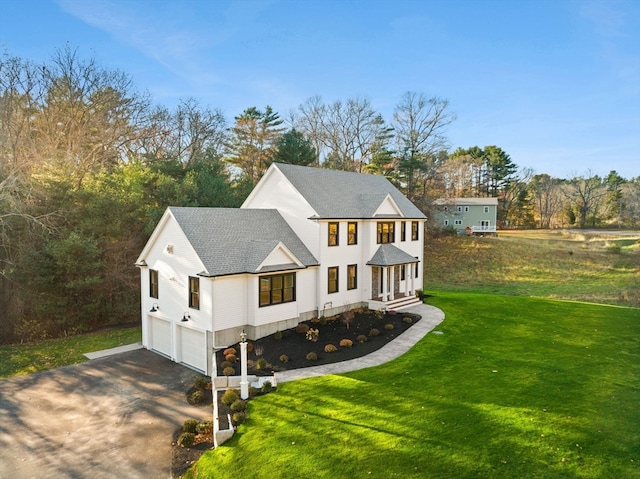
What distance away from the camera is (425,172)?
1946 inches

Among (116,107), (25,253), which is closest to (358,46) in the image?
(116,107)

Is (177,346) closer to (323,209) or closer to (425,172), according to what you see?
(323,209)

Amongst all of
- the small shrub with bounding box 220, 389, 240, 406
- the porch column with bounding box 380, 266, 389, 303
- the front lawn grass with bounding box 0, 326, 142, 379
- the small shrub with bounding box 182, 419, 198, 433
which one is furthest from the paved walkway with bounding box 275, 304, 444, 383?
the front lawn grass with bounding box 0, 326, 142, 379

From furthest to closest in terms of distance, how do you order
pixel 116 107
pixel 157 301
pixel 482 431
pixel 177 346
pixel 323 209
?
1. pixel 116 107
2. pixel 323 209
3. pixel 157 301
4. pixel 177 346
5. pixel 482 431

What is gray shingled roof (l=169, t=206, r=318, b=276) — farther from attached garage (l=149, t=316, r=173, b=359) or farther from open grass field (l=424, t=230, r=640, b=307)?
open grass field (l=424, t=230, r=640, b=307)

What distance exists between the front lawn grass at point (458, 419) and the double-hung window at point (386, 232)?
27.8 ft

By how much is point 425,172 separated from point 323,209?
1219 inches

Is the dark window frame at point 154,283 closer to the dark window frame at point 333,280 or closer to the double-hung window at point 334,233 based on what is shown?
the dark window frame at point 333,280

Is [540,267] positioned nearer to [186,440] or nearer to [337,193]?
[337,193]

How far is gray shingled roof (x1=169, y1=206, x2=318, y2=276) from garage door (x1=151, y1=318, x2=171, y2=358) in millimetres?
4772

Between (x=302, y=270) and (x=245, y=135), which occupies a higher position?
(x=245, y=135)

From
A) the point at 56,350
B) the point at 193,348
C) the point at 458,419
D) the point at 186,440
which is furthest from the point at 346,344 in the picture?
the point at 56,350

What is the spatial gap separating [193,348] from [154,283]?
4428mm

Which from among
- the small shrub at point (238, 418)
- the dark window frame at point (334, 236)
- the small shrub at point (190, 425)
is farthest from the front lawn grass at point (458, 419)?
the dark window frame at point (334, 236)
